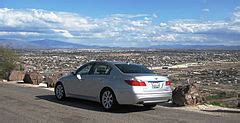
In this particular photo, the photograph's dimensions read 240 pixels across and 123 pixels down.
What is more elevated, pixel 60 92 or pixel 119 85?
pixel 119 85

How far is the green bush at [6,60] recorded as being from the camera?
1301 inches

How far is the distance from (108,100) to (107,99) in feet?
0.20

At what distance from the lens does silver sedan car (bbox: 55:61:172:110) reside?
41.0 feet

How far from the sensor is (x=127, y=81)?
41.2ft

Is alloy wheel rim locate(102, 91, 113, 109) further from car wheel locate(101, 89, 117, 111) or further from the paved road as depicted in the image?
the paved road

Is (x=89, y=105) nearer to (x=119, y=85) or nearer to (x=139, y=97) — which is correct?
(x=119, y=85)

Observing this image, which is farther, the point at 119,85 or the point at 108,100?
the point at 108,100

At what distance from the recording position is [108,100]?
42.8 ft

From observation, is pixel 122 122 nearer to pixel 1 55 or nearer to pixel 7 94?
pixel 7 94

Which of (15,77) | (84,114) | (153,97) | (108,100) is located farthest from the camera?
(15,77)

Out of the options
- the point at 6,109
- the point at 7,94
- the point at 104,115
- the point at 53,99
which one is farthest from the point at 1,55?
the point at 104,115

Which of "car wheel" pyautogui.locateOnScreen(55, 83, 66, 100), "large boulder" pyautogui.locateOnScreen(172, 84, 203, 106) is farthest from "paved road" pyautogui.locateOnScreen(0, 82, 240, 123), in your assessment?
"large boulder" pyautogui.locateOnScreen(172, 84, 203, 106)

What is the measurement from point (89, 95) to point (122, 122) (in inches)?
128

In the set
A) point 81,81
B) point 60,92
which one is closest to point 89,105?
point 81,81
